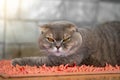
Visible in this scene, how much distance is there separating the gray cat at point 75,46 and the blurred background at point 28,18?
21cm

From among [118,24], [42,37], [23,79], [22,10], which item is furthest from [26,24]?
[23,79]

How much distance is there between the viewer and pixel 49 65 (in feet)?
5.59

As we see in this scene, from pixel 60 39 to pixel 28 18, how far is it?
1.33 feet

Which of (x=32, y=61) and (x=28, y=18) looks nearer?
Answer: (x=32, y=61)

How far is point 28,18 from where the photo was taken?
79.8 inches

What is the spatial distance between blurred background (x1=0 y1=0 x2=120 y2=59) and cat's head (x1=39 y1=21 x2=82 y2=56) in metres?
0.26

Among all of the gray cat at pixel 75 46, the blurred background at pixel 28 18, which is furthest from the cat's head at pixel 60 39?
the blurred background at pixel 28 18

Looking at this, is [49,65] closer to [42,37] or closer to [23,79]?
[42,37]

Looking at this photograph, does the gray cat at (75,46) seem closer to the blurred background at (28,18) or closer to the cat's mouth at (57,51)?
the cat's mouth at (57,51)

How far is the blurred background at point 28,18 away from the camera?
201 cm

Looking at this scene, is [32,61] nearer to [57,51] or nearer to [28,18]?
[57,51]

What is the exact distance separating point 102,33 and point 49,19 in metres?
0.35

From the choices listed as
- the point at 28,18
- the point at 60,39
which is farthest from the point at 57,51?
the point at 28,18

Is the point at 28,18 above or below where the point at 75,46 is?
above
